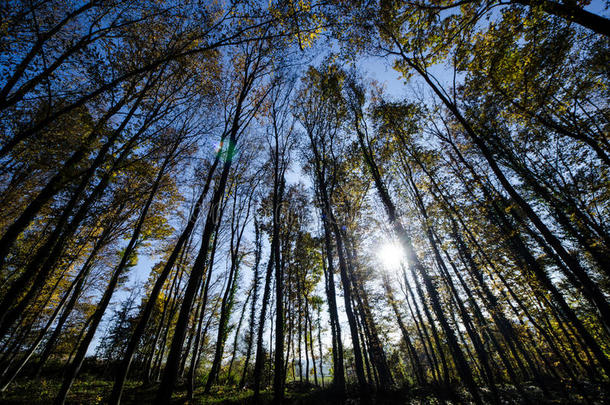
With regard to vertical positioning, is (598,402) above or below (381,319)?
below

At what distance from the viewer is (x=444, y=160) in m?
13.2

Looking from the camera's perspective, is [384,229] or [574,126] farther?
[384,229]

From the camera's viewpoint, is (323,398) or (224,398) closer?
(323,398)

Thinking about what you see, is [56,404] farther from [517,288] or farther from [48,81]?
[517,288]

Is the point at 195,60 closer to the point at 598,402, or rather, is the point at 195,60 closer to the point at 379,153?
the point at 379,153

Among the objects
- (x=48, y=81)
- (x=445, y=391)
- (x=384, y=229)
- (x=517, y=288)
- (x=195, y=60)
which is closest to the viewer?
(x=48, y=81)

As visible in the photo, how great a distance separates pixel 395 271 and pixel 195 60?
57.0 feet

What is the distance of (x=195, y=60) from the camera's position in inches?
323

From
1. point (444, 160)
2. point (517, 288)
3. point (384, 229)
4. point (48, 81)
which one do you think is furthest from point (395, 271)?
point (48, 81)

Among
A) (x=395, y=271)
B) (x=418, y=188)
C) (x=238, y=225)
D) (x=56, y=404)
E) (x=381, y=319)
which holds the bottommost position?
(x=56, y=404)

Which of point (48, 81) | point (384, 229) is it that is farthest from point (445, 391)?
point (48, 81)

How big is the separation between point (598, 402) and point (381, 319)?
8.40 meters

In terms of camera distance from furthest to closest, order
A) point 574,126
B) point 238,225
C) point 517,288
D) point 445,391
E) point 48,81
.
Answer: point 238,225, point 517,288, point 445,391, point 574,126, point 48,81

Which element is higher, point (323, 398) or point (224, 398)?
point (224, 398)
